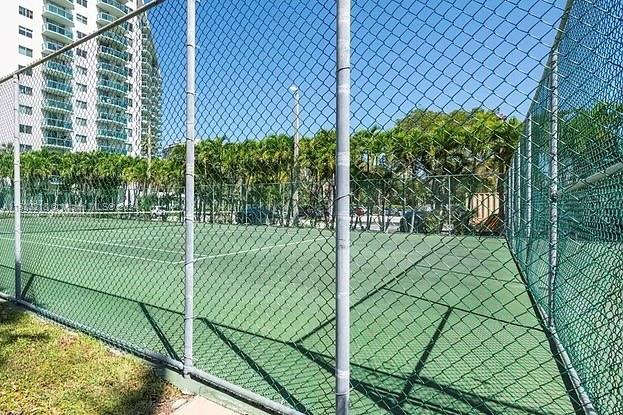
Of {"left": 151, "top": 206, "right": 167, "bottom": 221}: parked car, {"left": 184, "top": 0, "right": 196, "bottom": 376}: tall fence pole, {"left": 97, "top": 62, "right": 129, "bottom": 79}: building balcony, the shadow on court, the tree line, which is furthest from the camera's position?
{"left": 151, "top": 206, "right": 167, "bottom": 221}: parked car

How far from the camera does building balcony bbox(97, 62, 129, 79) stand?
3.95 metres

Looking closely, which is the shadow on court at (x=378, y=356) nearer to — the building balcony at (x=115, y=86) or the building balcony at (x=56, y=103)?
the building balcony at (x=115, y=86)

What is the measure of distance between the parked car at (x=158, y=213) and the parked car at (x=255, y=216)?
1163 mm

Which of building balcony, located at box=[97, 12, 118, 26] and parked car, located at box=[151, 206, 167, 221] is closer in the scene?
parked car, located at box=[151, 206, 167, 221]

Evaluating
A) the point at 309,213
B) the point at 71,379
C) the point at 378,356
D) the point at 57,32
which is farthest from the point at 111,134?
the point at 57,32

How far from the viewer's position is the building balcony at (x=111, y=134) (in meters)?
4.65

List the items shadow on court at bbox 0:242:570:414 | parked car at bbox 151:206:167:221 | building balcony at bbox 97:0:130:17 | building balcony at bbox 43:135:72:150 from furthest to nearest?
A: building balcony at bbox 97:0:130:17
building balcony at bbox 43:135:72:150
parked car at bbox 151:206:167:221
shadow on court at bbox 0:242:570:414

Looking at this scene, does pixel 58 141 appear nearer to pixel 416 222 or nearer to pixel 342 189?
pixel 416 222

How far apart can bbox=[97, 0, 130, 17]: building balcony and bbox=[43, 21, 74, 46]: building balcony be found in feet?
19.7

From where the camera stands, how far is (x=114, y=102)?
514 centimetres

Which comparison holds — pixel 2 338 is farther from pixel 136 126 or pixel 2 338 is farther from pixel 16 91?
pixel 16 91

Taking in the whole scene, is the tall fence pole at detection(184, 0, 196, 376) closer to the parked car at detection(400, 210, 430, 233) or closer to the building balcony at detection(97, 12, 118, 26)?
the parked car at detection(400, 210, 430, 233)

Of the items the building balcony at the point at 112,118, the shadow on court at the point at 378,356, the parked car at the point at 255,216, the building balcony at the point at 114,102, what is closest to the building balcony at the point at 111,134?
the building balcony at the point at 112,118

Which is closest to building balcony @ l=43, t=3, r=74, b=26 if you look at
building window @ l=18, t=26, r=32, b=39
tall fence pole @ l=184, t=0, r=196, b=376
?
building window @ l=18, t=26, r=32, b=39
